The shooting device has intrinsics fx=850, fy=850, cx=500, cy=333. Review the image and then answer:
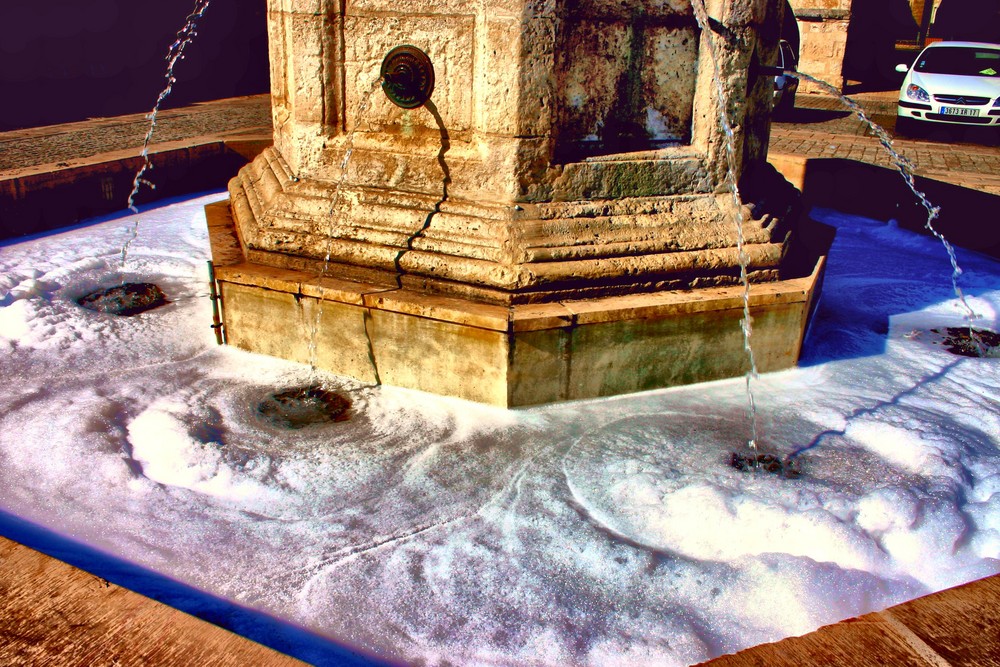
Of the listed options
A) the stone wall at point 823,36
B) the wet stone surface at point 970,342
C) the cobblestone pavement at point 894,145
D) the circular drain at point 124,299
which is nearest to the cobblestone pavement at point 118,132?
the circular drain at point 124,299

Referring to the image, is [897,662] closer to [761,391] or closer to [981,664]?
[981,664]

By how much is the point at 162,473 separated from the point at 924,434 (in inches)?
146

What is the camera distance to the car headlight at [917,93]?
43.7ft

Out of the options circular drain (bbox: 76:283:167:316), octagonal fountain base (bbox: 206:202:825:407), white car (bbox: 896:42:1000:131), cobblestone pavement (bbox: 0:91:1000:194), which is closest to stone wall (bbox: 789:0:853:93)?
white car (bbox: 896:42:1000:131)

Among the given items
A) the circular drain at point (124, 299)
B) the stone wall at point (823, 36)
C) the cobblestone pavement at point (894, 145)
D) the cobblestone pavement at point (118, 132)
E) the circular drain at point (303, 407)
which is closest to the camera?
the circular drain at point (303, 407)

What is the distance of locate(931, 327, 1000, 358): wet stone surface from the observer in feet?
18.0

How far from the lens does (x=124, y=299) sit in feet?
19.4

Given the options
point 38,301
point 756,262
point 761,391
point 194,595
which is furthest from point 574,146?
Result: point 38,301

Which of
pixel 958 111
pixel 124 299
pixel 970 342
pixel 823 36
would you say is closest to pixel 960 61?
pixel 958 111

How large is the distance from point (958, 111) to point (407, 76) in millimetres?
11461

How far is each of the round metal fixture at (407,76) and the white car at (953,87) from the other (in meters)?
11.2

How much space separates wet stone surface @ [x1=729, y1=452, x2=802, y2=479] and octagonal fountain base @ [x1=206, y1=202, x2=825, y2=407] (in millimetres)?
781

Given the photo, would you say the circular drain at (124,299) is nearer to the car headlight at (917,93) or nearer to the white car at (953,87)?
the white car at (953,87)

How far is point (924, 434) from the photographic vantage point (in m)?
4.29
